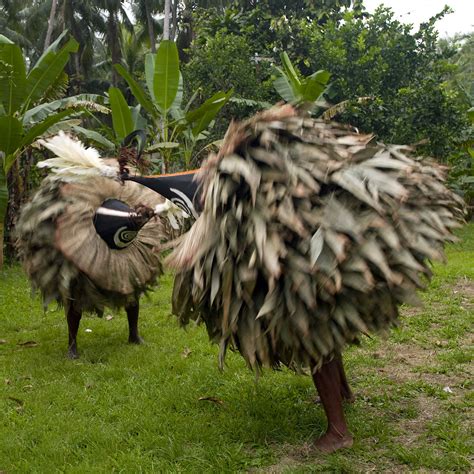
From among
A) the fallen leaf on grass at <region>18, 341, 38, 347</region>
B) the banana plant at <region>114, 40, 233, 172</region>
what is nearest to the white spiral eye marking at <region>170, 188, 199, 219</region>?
the fallen leaf on grass at <region>18, 341, 38, 347</region>

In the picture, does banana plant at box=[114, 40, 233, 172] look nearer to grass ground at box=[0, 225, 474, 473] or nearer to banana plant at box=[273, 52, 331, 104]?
banana plant at box=[273, 52, 331, 104]

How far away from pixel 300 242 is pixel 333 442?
1150 mm

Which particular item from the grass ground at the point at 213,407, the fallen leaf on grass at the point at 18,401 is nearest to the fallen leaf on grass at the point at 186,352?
the grass ground at the point at 213,407

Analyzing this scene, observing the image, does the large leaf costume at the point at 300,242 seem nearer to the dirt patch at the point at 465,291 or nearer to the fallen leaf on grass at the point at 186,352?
the fallen leaf on grass at the point at 186,352

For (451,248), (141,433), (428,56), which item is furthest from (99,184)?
(428,56)

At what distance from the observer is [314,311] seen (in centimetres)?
258

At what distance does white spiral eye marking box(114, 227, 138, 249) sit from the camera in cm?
374

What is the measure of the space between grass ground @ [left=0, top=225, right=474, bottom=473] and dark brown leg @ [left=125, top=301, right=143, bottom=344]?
12 centimetres

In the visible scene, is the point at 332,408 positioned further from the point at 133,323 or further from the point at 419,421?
the point at 133,323

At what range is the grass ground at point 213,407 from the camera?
9.92 feet

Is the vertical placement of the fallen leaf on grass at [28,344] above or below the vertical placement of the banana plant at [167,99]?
below

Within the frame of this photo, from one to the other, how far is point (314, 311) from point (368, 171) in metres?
0.69

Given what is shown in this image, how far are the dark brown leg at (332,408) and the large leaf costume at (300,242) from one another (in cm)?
20

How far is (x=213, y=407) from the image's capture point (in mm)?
3748
